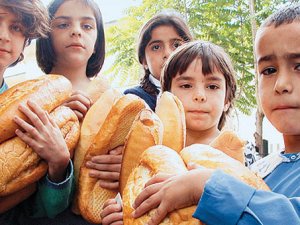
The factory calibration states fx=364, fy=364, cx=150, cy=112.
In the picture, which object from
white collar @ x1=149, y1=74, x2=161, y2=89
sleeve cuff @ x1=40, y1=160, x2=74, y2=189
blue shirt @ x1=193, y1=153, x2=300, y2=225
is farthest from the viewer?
white collar @ x1=149, y1=74, x2=161, y2=89

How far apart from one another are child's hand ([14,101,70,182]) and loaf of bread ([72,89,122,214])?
45 millimetres

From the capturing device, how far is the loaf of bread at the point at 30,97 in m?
0.94

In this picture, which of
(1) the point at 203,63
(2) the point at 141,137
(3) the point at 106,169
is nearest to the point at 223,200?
(2) the point at 141,137

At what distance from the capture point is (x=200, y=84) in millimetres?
1548

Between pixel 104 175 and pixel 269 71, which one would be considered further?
pixel 269 71

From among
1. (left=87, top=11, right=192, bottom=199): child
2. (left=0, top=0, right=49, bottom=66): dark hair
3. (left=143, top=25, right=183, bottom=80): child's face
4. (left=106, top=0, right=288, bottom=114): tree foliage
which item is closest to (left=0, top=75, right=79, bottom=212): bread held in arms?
(left=0, top=0, right=49, bottom=66): dark hair

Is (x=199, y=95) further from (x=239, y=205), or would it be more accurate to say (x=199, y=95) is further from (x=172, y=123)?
(x=239, y=205)

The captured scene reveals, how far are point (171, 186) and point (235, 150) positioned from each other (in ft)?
1.03

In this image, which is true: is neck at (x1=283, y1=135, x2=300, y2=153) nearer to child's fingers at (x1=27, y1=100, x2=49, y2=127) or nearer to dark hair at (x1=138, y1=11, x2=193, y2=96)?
child's fingers at (x1=27, y1=100, x2=49, y2=127)

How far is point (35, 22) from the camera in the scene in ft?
4.83

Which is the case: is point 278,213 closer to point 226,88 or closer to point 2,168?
point 2,168

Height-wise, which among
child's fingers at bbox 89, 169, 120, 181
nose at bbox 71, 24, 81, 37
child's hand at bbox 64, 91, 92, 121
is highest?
nose at bbox 71, 24, 81, 37

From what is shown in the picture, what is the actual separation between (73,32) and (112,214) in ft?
3.47

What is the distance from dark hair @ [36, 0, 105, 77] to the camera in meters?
1.76
